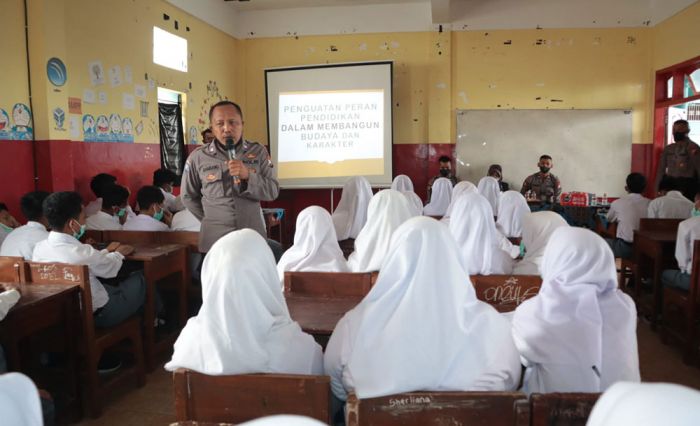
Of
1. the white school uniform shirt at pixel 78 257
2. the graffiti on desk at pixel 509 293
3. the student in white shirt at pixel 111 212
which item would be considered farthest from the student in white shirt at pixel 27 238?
the graffiti on desk at pixel 509 293

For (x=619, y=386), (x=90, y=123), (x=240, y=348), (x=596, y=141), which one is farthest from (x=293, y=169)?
(x=619, y=386)

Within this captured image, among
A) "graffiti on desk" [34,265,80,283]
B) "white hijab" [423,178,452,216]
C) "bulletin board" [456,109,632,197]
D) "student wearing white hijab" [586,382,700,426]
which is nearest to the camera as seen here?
"student wearing white hijab" [586,382,700,426]

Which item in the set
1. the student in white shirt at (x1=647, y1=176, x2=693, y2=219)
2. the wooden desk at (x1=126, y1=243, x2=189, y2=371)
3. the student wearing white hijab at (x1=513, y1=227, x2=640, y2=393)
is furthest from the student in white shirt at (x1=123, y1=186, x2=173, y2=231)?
the student in white shirt at (x1=647, y1=176, x2=693, y2=219)

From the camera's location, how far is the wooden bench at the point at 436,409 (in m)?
1.25

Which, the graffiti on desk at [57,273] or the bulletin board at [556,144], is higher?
the bulletin board at [556,144]

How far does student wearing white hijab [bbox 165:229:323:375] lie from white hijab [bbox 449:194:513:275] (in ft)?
5.09

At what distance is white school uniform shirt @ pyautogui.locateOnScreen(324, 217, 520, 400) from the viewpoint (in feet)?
4.78

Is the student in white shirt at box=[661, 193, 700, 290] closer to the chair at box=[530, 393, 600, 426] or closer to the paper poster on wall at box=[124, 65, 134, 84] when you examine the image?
the chair at box=[530, 393, 600, 426]

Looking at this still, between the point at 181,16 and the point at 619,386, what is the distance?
6.62 metres

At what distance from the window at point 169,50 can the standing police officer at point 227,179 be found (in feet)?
10.4

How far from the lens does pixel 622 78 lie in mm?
7523

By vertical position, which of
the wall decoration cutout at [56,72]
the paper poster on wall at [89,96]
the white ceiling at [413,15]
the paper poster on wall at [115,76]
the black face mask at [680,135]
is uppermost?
the white ceiling at [413,15]

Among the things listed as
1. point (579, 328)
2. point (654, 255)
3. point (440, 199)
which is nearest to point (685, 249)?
point (654, 255)

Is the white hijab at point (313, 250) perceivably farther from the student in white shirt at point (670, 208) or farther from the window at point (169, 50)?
the window at point (169, 50)
